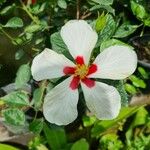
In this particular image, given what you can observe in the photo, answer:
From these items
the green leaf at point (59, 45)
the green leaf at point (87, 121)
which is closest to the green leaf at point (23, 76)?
the green leaf at point (59, 45)

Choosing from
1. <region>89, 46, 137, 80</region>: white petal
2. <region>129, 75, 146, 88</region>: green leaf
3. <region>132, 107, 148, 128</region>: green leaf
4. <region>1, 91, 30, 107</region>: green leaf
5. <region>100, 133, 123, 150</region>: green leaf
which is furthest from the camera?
<region>132, 107, 148, 128</region>: green leaf

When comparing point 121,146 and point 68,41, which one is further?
point 121,146

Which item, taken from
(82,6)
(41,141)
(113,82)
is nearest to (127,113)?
(41,141)

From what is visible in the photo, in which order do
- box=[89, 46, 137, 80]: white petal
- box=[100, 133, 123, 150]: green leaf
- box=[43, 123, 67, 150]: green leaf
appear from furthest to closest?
box=[100, 133, 123, 150]: green leaf, box=[43, 123, 67, 150]: green leaf, box=[89, 46, 137, 80]: white petal

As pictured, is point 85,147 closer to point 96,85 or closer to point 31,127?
point 31,127

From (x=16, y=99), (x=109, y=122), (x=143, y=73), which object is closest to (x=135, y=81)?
(x=143, y=73)

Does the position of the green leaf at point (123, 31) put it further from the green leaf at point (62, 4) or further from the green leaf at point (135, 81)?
the green leaf at point (135, 81)

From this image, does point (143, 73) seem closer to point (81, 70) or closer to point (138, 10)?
point (138, 10)

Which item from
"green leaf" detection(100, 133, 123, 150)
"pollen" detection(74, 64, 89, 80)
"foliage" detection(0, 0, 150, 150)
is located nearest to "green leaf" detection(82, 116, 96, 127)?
"foliage" detection(0, 0, 150, 150)

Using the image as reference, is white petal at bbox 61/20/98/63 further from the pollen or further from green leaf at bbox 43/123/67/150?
green leaf at bbox 43/123/67/150
